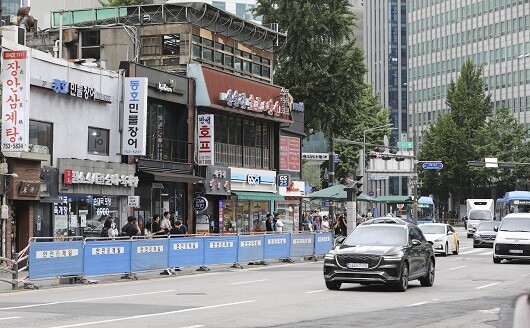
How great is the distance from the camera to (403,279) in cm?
2309

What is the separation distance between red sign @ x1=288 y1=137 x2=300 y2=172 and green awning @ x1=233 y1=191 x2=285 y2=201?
4624 millimetres

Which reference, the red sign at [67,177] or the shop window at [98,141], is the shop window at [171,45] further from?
the red sign at [67,177]

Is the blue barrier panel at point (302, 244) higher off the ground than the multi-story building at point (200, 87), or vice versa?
the multi-story building at point (200, 87)

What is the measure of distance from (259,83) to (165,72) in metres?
9.38

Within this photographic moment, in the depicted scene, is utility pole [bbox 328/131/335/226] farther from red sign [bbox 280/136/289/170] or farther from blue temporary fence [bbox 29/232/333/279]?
blue temporary fence [bbox 29/232/333/279]

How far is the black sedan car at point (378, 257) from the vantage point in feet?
74.7

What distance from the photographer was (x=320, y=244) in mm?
42219

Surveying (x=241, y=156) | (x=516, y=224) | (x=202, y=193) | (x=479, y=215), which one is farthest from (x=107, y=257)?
(x=479, y=215)

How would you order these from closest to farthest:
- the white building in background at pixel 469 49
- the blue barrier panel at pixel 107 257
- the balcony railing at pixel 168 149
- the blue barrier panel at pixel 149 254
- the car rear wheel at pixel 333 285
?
the car rear wheel at pixel 333 285, the blue barrier panel at pixel 107 257, the blue barrier panel at pixel 149 254, the balcony railing at pixel 168 149, the white building in background at pixel 469 49

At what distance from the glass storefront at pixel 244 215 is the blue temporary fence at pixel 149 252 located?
28.7ft

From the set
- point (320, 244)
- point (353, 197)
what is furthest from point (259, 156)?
point (320, 244)

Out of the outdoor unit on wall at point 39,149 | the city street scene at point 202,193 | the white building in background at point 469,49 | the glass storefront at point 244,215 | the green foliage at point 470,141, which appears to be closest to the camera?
the city street scene at point 202,193

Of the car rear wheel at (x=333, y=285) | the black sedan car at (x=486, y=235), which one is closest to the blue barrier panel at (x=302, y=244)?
the car rear wheel at (x=333, y=285)

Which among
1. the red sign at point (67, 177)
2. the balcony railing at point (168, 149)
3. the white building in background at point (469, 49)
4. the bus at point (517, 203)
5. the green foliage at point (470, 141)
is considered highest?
the white building in background at point (469, 49)
